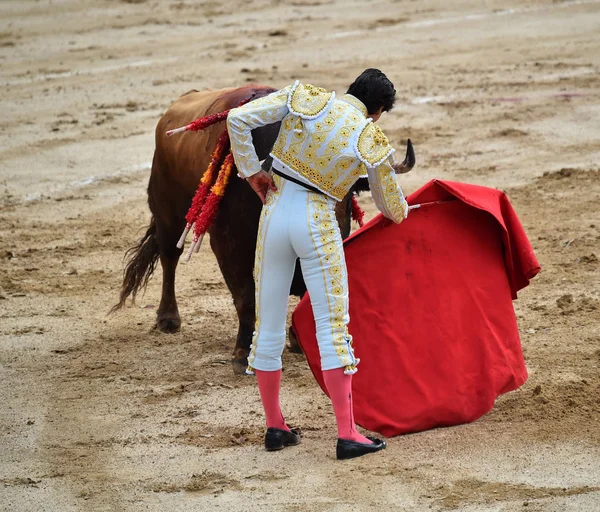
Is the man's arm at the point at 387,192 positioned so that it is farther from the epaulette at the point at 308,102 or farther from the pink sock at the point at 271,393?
the pink sock at the point at 271,393

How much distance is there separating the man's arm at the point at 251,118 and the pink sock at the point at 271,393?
86 cm

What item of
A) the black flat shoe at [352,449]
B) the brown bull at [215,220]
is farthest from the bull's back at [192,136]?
the black flat shoe at [352,449]

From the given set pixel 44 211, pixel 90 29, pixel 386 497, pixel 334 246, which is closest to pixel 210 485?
pixel 386 497

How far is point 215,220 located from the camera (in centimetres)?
567

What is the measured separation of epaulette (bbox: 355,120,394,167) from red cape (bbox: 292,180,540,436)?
0.60 m

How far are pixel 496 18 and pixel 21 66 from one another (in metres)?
5.67

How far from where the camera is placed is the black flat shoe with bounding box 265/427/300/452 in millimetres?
4719

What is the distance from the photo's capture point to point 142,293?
24.3 feet

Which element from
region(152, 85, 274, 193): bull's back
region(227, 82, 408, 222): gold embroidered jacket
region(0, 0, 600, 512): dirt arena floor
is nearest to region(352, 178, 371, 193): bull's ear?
region(227, 82, 408, 222): gold embroidered jacket

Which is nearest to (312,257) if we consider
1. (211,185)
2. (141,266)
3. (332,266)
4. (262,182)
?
(332,266)

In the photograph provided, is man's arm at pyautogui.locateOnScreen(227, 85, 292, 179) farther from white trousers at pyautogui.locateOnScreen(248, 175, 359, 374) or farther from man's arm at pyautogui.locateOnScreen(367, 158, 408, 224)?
man's arm at pyautogui.locateOnScreen(367, 158, 408, 224)

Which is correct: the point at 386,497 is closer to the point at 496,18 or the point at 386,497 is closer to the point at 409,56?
the point at 409,56

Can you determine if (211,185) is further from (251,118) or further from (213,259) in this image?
(213,259)

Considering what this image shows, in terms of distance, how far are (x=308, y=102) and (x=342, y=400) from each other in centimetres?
117
